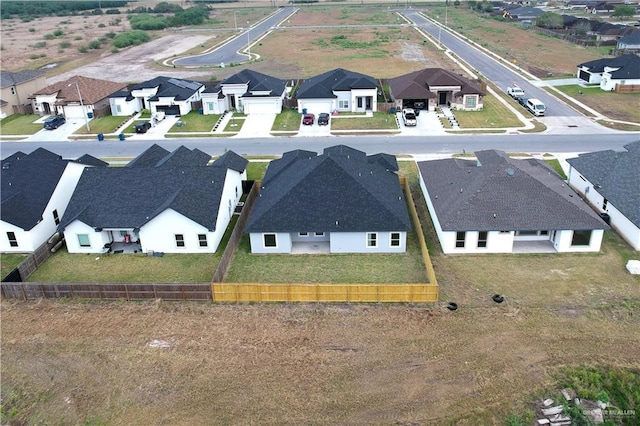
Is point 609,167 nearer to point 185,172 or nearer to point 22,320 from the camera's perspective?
point 185,172

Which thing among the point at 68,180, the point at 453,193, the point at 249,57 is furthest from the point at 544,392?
the point at 249,57

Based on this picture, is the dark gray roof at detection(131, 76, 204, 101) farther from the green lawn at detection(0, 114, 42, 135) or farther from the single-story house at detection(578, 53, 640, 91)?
the single-story house at detection(578, 53, 640, 91)

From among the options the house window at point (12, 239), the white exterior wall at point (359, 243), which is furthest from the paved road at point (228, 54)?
the white exterior wall at point (359, 243)

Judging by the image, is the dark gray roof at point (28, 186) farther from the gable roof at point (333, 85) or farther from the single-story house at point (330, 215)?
the gable roof at point (333, 85)

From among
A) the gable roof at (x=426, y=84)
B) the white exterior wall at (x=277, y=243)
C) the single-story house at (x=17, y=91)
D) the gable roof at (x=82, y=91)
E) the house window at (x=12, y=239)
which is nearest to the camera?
the white exterior wall at (x=277, y=243)

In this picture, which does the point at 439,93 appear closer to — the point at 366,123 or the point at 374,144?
the point at 366,123

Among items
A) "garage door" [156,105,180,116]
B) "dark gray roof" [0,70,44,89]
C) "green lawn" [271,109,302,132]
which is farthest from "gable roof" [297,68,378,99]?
"dark gray roof" [0,70,44,89]

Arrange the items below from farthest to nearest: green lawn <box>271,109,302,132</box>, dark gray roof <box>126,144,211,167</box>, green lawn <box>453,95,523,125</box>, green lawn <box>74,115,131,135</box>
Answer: green lawn <box>74,115,131,135</box>, green lawn <box>271,109,302,132</box>, green lawn <box>453,95,523,125</box>, dark gray roof <box>126,144,211,167</box>
